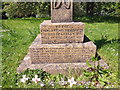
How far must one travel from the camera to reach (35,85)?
304 centimetres

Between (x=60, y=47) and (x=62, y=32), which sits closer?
(x=60, y=47)

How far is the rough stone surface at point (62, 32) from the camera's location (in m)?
3.61

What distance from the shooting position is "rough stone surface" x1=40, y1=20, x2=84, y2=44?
361cm

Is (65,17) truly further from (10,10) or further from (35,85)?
(10,10)

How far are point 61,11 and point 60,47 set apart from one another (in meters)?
0.99

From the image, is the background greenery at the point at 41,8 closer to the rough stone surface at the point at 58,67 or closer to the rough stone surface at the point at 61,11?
the rough stone surface at the point at 61,11

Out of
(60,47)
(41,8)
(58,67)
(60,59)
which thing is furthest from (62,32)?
(41,8)

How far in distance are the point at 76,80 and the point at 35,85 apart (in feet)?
3.07

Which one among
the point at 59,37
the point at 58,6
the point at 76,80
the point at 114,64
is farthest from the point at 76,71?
the point at 58,6

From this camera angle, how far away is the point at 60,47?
353 centimetres

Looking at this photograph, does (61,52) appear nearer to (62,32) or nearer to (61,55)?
(61,55)

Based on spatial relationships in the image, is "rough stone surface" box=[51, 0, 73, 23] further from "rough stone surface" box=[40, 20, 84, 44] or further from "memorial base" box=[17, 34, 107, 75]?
"memorial base" box=[17, 34, 107, 75]

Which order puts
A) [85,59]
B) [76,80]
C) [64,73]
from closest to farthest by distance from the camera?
[76,80] → [64,73] → [85,59]

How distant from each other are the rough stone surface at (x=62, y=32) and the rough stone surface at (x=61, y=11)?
9.8 inches
